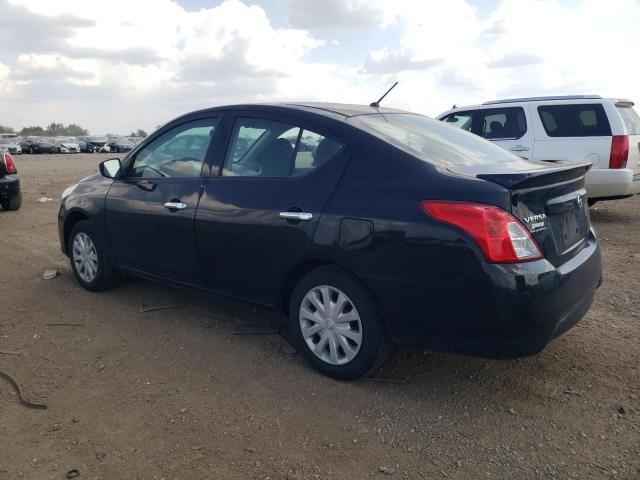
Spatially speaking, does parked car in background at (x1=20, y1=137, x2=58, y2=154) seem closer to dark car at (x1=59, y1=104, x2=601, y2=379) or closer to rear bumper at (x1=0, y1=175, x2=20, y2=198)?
rear bumper at (x1=0, y1=175, x2=20, y2=198)

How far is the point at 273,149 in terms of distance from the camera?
12.4 feet

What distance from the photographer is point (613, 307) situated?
15.4ft

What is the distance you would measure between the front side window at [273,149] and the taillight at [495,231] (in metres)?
0.91

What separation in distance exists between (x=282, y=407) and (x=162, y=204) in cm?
192

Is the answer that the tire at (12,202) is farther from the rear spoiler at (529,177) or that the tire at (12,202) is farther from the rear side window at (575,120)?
the rear spoiler at (529,177)

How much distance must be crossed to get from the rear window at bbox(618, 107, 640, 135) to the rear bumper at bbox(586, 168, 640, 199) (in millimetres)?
650

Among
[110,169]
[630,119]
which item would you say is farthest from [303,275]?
[630,119]

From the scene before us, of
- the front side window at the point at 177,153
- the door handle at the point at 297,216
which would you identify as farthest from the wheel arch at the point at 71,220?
the door handle at the point at 297,216

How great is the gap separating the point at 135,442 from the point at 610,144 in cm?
793

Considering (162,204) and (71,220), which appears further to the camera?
(71,220)

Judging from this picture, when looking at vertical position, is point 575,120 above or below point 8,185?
above

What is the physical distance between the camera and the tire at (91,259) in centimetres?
508

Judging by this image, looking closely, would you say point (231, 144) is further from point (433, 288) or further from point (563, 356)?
point (563, 356)

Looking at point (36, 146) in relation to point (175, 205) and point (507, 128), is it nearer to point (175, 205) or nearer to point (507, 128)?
point (507, 128)
